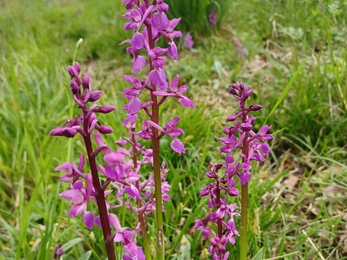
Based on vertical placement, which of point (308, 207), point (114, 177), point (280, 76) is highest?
point (114, 177)

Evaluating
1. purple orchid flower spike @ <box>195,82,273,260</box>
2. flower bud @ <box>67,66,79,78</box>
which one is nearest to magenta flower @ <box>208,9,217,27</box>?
purple orchid flower spike @ <box>195,82,273,260</box>

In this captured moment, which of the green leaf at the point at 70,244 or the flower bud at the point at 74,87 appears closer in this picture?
the flower bud at the point at 74,87

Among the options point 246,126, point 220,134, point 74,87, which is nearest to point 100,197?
point 74,87

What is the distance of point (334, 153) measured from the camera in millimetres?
2584

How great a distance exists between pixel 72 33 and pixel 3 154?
14.7 feet

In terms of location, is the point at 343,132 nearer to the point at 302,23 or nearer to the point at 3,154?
the point at 302,23

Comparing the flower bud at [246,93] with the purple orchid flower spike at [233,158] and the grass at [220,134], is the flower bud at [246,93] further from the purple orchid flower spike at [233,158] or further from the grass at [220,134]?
the grass at [220,134]

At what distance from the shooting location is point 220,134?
322 cm

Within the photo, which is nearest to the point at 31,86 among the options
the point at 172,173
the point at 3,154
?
the point at 3,154

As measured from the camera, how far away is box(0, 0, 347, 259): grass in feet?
6.91

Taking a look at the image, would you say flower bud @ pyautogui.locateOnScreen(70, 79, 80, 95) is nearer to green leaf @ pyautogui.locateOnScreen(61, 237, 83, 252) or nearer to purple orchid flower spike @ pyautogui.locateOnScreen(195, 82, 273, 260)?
purple orchid flower spike @ pyautogui.locateOnScreen(195, 82, 273, 260)

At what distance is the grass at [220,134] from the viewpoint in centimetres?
211

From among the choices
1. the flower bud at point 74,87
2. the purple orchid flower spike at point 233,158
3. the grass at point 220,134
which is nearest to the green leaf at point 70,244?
the grass at point 220,134

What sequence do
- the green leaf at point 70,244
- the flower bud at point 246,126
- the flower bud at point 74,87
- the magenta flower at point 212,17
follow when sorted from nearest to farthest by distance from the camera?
the flower bud at point 74,87 < the flower bud at point 246,126 < the green leaf at point 70,244 < the magenta flower at point 212,17
